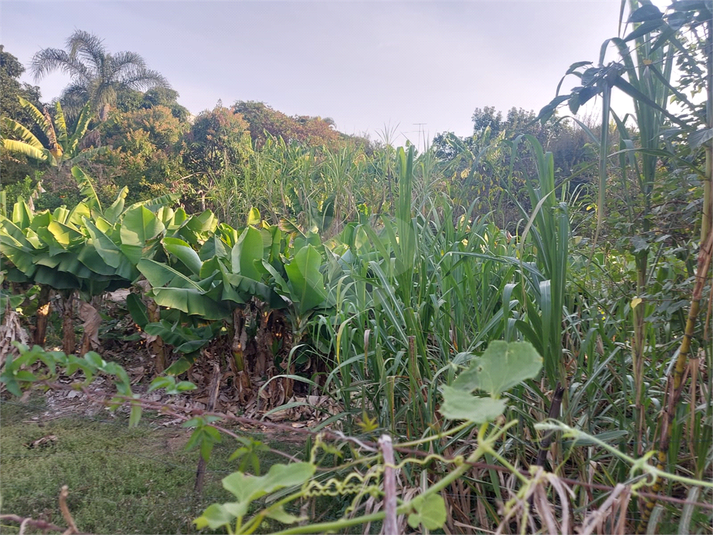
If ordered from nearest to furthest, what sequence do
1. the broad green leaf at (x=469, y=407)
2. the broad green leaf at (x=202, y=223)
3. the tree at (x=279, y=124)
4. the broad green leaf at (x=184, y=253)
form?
the broad green leaf at (x=469, y=407) → the broad green leaf at (x=184, y=253) → the broad green leaf at (x=202, y=223) → the tree at (x=279, y=124)

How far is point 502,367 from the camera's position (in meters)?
0.51

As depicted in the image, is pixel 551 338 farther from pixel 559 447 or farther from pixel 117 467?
pixel 117 467

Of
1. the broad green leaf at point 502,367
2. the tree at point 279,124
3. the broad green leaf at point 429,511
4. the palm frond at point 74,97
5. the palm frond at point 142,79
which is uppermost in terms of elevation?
the palm frond at point 142,79

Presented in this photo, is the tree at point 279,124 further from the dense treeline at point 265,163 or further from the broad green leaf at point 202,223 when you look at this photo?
the broad green leaf at point 202,223

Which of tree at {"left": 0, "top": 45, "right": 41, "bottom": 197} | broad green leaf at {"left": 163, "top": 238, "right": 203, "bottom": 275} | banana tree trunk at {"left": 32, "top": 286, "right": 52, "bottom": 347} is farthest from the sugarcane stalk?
tree at {"left": 0, "top": 45, "right": 41, "bottom": 197}

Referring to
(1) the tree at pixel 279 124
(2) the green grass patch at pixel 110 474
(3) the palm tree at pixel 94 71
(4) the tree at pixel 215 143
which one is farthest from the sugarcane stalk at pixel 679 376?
(3) the palm tree at pixel 94 71

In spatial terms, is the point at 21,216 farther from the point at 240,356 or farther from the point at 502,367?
the point at 502,367

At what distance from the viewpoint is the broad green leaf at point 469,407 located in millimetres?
430

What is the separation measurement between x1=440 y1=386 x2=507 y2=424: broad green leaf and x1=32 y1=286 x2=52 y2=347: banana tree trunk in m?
3.53

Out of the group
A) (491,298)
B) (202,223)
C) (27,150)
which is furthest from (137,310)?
(27,150)

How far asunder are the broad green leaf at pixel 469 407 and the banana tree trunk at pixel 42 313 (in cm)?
353

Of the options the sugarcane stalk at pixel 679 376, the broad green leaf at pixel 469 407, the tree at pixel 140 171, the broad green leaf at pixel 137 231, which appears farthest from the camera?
the tree at pixel 140 171

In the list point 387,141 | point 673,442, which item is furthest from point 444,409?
point 387,141

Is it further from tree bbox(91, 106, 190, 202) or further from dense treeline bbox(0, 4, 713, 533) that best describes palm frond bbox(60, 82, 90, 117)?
dense treeline bbox(0, 4, 713, 533)
